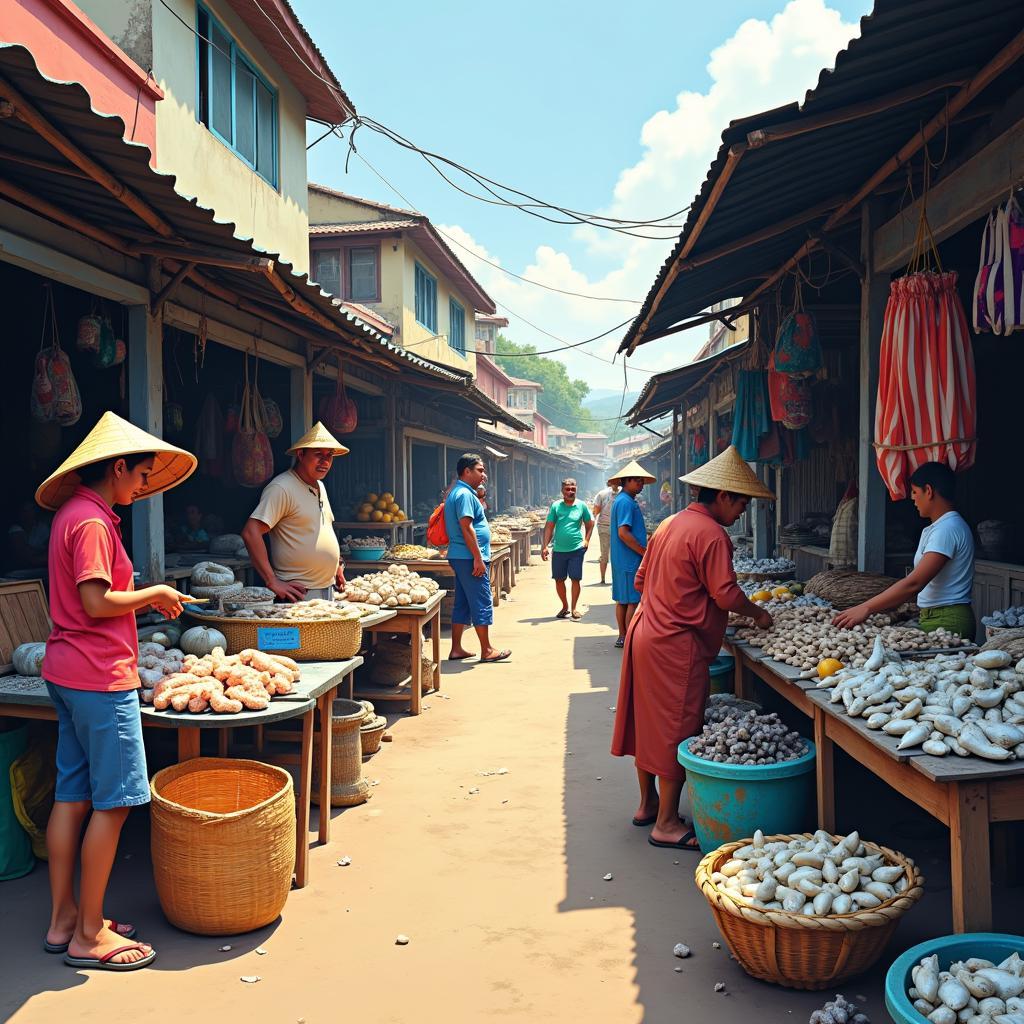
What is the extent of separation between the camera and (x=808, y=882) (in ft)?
10.8

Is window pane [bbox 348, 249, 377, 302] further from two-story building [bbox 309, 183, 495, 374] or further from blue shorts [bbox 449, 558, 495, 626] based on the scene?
blue shorts [bbox 449, 558, 495, 626]

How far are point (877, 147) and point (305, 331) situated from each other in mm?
4980

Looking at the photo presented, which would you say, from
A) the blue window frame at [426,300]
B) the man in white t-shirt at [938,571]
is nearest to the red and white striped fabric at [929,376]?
the man in white t-shirt at [938,571]

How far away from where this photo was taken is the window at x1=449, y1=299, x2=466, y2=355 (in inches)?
1003

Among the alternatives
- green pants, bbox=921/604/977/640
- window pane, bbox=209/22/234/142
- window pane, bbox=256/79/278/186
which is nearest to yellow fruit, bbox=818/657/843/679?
green pants, bbox=921/604/977/640

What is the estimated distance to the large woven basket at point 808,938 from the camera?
3.12 meters

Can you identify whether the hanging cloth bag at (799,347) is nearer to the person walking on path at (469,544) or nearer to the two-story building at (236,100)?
the person walking on path at (469,544)

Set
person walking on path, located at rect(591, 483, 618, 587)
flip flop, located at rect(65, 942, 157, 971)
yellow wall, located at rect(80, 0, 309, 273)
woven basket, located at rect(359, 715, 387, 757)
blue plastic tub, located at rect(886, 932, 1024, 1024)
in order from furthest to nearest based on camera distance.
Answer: person walking on path, located at rect(591, 483, 618, 587) → yellow wall, located at rect(80, 0, 309, 273) → woven basket, located at rect(359, 715, 387, 757) → flip flop, located at rect(65, 942, 157, 971) → blue plastic tub, located at rect(886, 932, 1024, 1024)

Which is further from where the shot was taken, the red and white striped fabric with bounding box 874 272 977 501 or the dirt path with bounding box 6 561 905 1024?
the red and white striped fabric with bounding box 874 272 977 501

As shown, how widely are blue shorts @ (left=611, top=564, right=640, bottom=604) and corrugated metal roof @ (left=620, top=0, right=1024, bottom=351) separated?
10.1 feet

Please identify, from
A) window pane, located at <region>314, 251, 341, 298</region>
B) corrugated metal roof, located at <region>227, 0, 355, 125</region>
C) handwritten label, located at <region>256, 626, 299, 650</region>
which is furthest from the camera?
window pane, located at <region>314, 251, 341, 298</region>

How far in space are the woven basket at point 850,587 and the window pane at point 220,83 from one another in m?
8.43

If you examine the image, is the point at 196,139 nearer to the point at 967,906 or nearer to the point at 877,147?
the point at 877,147

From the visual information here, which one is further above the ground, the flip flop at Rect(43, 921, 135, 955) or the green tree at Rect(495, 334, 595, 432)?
the green tree at Rect(495, 334, 595, 432)
